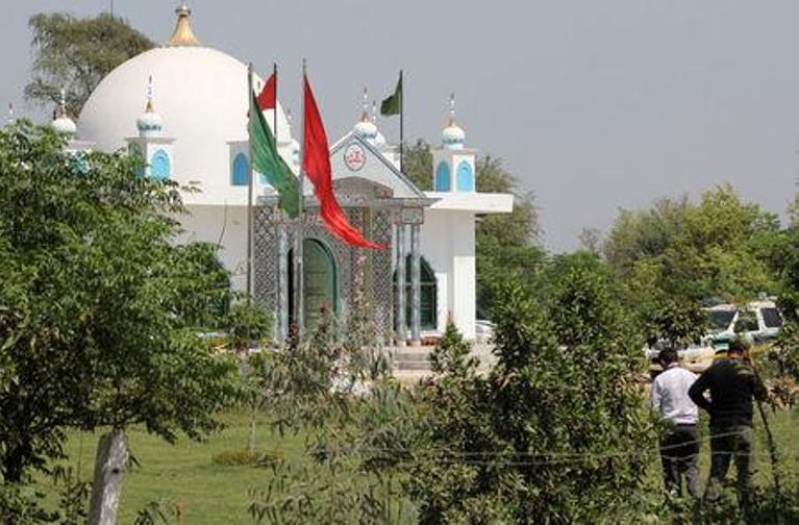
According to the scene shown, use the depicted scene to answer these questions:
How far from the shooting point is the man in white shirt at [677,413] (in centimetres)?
1292

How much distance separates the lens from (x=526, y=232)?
60438mm

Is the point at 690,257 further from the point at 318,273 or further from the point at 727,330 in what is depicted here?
the point at 727,330

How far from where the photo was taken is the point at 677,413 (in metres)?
13.1

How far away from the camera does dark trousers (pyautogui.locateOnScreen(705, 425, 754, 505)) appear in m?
11.6

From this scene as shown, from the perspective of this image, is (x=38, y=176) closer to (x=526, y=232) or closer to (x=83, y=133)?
(x=83, y=133)

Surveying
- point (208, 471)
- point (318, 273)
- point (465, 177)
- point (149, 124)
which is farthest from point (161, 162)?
point (208, 471)

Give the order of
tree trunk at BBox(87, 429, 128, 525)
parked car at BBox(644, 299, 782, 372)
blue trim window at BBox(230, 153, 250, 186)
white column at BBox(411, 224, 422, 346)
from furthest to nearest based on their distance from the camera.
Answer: white column at BBox(411, 224, 422, 346), blue trim window at BBox(230, 153, 250, 186), parked car at BBox(644, 299, 782, 372), tree trunk at BBox(87, 429, 128, 525)

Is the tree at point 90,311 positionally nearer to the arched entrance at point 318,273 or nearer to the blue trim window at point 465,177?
the arched entrance at point 318,273

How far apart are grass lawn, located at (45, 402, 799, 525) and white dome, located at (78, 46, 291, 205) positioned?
16547 millimetres

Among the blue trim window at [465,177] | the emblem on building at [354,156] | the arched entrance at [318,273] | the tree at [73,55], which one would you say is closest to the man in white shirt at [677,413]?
the emblem on building at [354,156]

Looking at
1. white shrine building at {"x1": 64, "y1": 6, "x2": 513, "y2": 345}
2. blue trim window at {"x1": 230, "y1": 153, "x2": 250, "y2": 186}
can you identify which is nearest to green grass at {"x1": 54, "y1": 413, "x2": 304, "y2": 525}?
white shrine building at {"x1": 64, "y1": 6, "x2": 513, "y2": 345}

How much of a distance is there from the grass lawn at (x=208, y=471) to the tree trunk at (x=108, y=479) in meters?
1.17

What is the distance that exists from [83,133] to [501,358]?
28.5 metres

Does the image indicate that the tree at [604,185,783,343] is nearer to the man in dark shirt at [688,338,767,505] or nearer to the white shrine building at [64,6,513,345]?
the man in dark shirt at [688,338,767,505]
